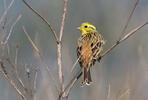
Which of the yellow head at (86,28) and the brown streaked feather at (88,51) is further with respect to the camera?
the yellow head at (86,28)

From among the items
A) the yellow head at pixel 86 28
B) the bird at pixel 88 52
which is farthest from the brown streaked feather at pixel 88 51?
the yellow head at pixel 86 28

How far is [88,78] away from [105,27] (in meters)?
6.73

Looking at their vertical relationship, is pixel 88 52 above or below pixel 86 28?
below

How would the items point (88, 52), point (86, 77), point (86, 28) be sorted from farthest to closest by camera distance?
1. point (86, 28)
2. point (88, 52)
3. point (86, 77)

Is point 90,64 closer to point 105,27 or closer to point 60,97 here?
point 60,97

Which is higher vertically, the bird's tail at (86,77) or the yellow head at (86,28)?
the yellow head at (86,28)

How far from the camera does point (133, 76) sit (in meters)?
5.97

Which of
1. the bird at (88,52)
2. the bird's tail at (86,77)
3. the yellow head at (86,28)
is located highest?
the yellow head at (86,28)

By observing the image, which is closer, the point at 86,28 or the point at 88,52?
the point at 88,52

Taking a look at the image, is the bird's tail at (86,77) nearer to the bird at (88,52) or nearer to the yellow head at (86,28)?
the bird at (88,52)

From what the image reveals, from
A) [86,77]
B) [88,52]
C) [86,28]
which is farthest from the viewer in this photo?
[86,28]

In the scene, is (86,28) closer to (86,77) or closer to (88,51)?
(88,51)

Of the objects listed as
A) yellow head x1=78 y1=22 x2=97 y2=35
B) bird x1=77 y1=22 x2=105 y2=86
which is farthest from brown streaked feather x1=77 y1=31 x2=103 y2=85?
yellow head x1=78 y1=22 x2=97 y2=35

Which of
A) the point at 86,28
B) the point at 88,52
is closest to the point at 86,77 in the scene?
the point at 88,52
